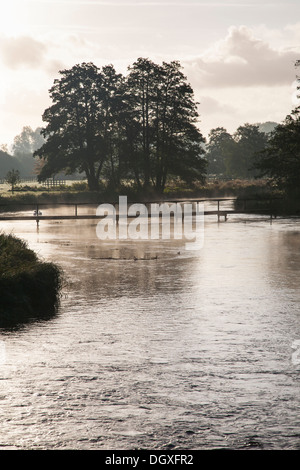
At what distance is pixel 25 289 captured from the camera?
57.1 feet

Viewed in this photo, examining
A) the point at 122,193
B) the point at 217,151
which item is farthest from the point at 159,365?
the point at 217,151

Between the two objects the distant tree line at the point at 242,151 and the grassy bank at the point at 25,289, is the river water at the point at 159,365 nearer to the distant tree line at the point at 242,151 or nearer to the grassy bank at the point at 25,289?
the grassy bank at the point at 25,289

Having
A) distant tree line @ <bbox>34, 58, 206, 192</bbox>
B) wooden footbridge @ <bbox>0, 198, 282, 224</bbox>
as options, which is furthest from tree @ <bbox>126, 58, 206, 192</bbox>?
wooden footbridge @ <bbox>0, 198, 282, 224</bbox>

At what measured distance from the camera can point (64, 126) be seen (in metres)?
89.0

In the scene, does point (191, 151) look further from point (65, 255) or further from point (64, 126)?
point (65, 255)

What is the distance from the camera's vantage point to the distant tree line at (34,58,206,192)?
3450 inches

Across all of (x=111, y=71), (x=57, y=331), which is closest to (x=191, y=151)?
(x=111, y=71)

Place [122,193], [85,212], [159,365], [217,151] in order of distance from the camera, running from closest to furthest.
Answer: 1. [159,365]
2. [85,212]
3. [122,193]
4. [217,151]

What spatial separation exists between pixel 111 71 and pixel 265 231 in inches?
2203

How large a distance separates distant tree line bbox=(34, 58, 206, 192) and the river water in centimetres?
6557

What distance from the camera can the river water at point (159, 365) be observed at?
898 cm

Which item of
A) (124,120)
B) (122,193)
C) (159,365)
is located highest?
(124,120)

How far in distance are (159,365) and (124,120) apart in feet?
251

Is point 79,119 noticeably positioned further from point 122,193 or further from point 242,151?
point 242,151
